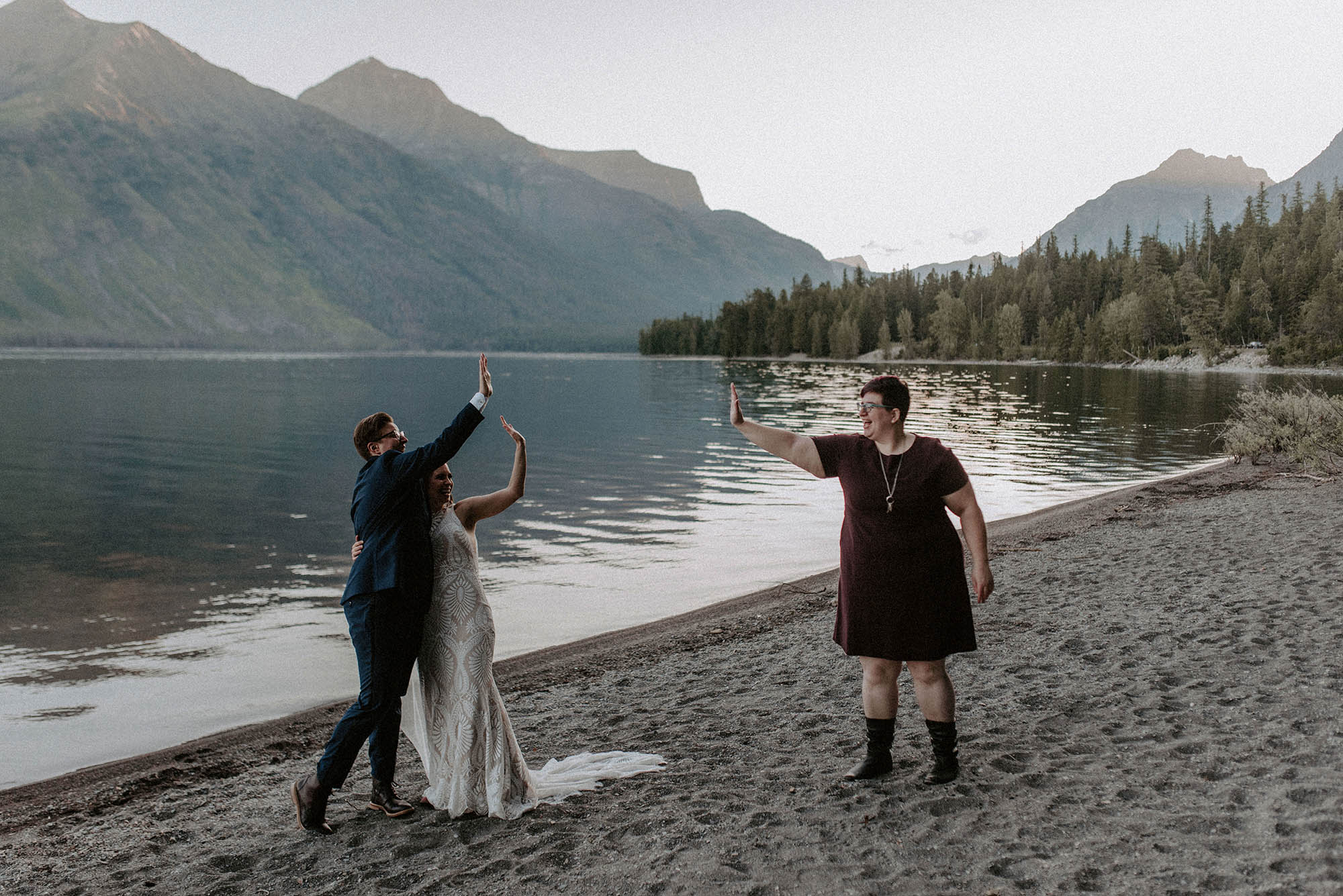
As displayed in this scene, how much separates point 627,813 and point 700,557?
45.4 ft

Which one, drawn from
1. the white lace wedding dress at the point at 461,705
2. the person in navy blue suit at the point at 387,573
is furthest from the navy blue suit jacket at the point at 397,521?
the white lace wedding dress at the point at 461,705

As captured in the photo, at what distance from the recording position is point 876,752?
6.38 m

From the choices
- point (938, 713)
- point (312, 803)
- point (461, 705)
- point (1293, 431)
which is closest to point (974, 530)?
point (938, 713)

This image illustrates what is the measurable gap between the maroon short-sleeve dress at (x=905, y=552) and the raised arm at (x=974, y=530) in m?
0.08

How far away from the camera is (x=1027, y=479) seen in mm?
31688

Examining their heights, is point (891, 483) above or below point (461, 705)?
above

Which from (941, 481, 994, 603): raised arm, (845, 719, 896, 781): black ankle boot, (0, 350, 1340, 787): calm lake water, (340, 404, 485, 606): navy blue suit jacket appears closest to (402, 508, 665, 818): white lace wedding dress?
(340, 404, 485, 606): navy blue suit jacket

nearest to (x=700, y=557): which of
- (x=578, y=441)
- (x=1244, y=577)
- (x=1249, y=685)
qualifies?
(x=1244, y=577)

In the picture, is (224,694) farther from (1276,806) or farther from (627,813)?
(1276,806)

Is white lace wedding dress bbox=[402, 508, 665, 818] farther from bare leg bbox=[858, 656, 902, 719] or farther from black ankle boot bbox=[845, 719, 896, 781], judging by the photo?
bare leg bbox=[858, 656, 902, 719]

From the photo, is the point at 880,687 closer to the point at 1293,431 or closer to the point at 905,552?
the point at 905,552

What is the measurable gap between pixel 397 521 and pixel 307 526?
21.0m

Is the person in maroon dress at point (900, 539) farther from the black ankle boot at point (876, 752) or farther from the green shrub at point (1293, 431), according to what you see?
the green shrub at point (1293, 431)

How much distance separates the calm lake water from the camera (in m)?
12.2
